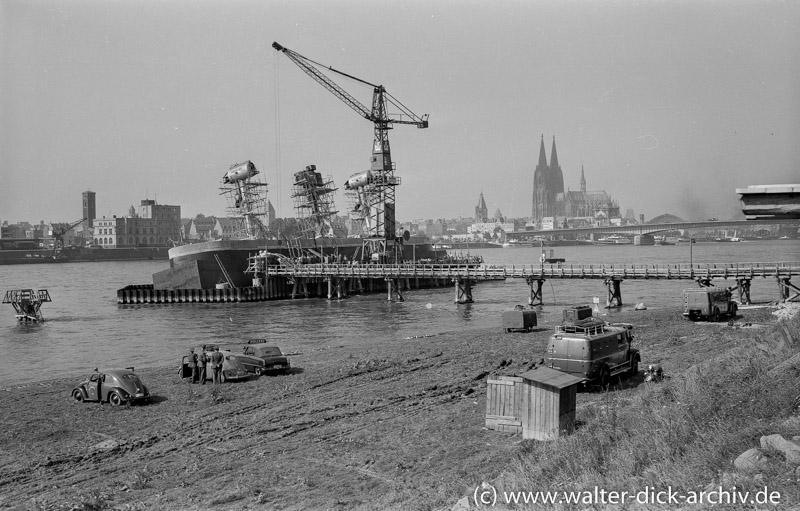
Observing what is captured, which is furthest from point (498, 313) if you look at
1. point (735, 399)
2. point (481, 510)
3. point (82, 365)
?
point (481, 510)

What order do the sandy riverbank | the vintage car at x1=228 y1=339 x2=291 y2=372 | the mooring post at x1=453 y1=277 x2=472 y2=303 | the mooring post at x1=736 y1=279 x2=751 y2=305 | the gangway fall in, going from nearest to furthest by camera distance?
the sandy riverbank
the vintage car at x1=228 y1=339 x2=291 y2=372
the mooring post at x1=736 y1=279 x2=751 y2=305
the gangway
the mooring post at x1=453 y1=277 x2=472 y2=303

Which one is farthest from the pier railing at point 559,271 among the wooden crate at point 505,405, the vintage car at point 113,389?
the vintage car at point 113,389

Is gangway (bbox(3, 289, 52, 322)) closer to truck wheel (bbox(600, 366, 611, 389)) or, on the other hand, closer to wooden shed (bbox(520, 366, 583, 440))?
truck wheel (bbox(600, 366, 611, 389))

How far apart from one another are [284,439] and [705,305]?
29.5m

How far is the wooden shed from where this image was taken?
53.5 ft

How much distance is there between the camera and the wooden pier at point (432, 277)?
57375mm

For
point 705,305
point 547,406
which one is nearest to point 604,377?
point 547,406

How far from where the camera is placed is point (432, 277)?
7106 centimetres

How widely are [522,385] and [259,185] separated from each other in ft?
263

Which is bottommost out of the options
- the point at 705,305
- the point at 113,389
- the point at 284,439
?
the point at 284,439

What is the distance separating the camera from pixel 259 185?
93125 millimetres

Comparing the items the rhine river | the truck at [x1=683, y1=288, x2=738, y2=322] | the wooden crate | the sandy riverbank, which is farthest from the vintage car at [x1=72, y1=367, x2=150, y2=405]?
the truck at [x1=683, y1=288, x2=738, y2=322]

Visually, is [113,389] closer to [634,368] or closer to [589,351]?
[589,351]

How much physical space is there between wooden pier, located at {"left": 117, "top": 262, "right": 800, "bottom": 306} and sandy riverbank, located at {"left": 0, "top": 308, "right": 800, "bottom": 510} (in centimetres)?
2902
